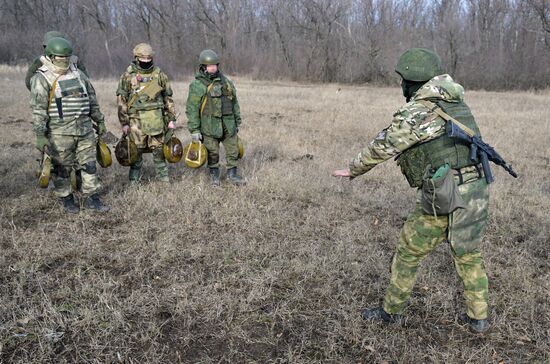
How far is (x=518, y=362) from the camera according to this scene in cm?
300

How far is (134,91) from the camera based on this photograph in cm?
575

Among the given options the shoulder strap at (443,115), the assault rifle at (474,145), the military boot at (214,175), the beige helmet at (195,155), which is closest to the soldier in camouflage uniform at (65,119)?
the beige helmet at (195,155)

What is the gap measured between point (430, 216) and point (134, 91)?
4225 millimetres

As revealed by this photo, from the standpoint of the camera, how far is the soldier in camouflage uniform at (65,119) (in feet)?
15.4

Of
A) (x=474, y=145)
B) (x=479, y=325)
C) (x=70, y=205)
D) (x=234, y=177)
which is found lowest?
(x=479, y=325)

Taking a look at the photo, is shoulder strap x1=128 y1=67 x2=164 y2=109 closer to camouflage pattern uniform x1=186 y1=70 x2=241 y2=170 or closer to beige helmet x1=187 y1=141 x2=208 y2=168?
→ camouflage pattern uniform x1=186 y1=70 x2=241 y2=170

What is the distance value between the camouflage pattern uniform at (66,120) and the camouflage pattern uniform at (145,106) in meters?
0.64

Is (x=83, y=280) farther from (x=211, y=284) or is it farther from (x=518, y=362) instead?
(x=518, y=362)

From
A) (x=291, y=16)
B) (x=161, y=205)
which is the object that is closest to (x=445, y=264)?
(x=161, y=205)

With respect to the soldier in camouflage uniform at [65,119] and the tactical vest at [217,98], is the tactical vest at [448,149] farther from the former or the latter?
the soldier in camouflage uniform at [65,119]

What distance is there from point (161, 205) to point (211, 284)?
6.13 feet

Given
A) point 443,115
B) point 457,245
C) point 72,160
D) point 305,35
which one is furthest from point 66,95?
point 305,35

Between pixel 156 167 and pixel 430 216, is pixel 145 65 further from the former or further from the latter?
pixel 430 216

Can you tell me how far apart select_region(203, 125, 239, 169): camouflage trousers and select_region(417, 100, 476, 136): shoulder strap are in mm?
3699
